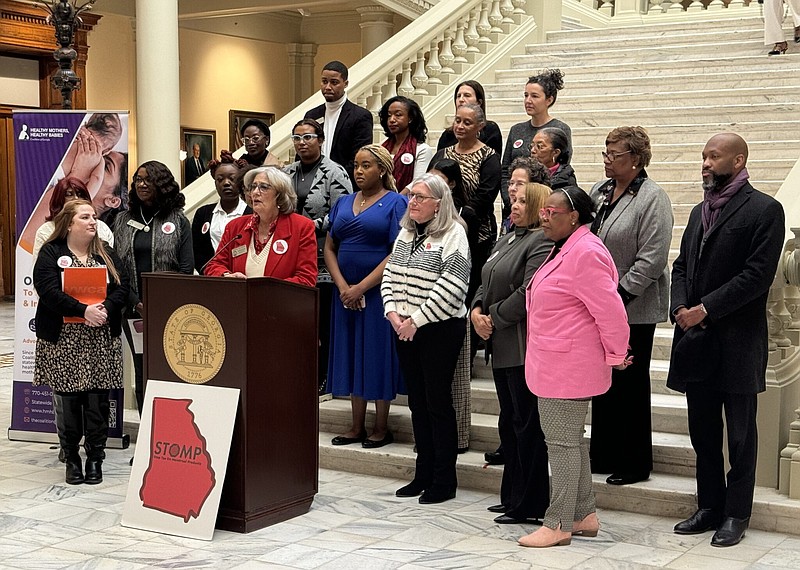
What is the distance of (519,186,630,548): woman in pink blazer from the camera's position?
15.7ft

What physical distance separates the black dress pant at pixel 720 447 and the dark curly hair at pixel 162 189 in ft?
10.7

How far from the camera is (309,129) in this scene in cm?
654

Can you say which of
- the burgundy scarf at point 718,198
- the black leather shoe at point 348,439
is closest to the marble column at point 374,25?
the black leather shoe at point 348,439

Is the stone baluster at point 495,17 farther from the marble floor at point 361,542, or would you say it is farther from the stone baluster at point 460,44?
the marble floor at point 361,542

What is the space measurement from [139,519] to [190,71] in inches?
590

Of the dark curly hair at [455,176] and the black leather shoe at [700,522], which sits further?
the dark curly hair at [455,176]

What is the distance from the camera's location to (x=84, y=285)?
621 cm

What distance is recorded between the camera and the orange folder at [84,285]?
6.19 meters

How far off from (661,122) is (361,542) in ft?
17.7

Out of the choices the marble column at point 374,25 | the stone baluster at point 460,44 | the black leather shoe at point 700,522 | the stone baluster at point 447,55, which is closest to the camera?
the black leather shoe at point 700,522

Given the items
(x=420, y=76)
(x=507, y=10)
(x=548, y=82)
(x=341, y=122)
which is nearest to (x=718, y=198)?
(x=548, y=82)

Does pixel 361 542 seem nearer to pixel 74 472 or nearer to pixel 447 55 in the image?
pixel 74 472

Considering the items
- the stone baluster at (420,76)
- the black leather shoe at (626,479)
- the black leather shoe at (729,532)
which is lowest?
the black leather shoe at (729,532)

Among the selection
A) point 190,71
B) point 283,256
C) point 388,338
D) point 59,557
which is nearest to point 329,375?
point 388,338
